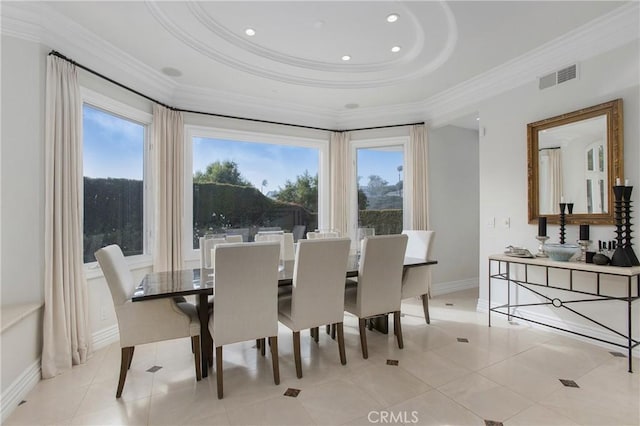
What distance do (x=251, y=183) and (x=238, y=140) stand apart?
657mm

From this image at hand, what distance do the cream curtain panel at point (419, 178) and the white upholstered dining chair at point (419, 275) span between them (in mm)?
844

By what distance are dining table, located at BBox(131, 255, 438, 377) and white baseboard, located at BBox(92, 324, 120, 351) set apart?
0.99 metres

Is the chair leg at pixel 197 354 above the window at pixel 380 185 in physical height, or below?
below

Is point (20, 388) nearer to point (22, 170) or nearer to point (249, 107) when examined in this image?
point (22, 170)

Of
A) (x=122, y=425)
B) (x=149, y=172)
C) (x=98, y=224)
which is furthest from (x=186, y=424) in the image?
(x=149, y=172)

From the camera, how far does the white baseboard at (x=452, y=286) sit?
5.05m

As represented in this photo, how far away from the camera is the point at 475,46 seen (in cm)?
330

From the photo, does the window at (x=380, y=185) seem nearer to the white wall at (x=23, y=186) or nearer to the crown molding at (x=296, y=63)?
the crown molding at (x=296, y=63)

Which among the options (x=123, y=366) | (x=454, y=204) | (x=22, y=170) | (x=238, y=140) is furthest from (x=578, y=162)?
(x=22, y=170)

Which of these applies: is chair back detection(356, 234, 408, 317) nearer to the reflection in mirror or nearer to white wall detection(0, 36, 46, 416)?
the reflection in mirror

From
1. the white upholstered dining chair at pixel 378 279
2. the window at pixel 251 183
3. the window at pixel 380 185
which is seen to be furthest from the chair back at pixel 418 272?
the window at pixel 251 183

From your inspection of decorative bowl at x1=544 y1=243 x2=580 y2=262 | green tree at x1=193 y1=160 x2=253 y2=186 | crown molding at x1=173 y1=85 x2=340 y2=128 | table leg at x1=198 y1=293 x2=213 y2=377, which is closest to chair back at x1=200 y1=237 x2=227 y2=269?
table leg at x1=198 y1=293 x2=213 y2=377

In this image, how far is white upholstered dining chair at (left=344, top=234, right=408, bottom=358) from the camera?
287 centimetres

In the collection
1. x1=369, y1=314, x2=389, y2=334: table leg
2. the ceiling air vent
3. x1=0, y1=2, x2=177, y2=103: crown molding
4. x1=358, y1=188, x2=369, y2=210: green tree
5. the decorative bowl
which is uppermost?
x1=0, y1=2, x2=177, y2=103: crown molding
